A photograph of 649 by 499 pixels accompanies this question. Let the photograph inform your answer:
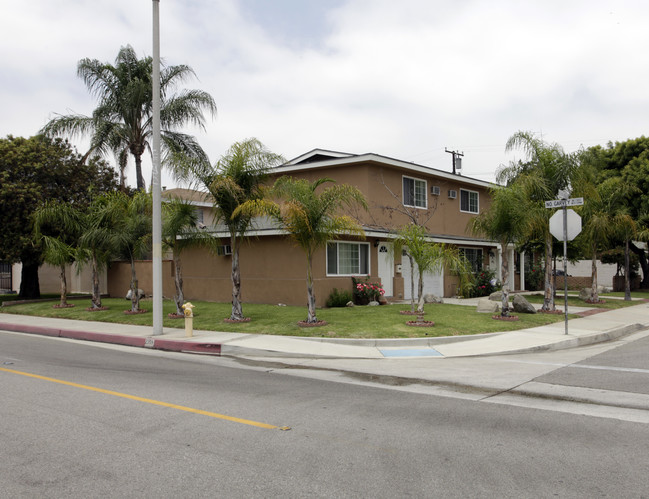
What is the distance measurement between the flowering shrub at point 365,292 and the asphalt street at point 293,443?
10654 millimetres

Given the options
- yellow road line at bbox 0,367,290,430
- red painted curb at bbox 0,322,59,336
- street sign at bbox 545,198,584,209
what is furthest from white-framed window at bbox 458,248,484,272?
yellow road line at bbox 0,367,290,430

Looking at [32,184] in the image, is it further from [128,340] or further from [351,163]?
[351,163]

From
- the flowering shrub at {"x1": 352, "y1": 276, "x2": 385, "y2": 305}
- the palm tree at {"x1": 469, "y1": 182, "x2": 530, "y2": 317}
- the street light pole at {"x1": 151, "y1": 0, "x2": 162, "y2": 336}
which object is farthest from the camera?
the flowering shrub at {"x1": 352, "y1": 276, "x2": 385, "y2": 305}

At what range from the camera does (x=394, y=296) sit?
69.5 ft

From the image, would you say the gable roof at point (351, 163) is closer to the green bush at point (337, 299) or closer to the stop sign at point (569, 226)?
the stop sign at point (569, 226)

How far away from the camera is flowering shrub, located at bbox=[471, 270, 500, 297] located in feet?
78.4

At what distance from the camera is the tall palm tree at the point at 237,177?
14414 millimetres

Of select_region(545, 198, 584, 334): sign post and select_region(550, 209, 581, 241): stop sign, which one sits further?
select_region(550, 209, 581, 241): stop sign

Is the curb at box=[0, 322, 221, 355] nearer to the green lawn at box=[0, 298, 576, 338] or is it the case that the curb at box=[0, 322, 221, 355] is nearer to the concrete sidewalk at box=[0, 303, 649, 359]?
the concrete sidewalk at box=[0, 303, 649, 359]

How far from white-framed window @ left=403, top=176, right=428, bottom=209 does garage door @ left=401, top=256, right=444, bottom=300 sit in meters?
2.49

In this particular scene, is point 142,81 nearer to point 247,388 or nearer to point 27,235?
point 27,235

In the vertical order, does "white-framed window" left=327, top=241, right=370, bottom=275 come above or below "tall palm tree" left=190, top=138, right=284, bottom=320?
below

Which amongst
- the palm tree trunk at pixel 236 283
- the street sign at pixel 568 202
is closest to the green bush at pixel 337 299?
the palm tree trunk at pixel 236 283

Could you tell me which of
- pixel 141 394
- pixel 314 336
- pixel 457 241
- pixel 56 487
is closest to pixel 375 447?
pixel 56 487
